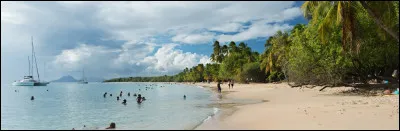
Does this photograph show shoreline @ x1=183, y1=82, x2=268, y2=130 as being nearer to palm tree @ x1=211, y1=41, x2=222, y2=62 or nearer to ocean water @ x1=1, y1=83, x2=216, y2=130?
ocean water @ x1=1, y1=83, x2=216, y2=130

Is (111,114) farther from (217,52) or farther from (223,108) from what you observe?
(217,52)

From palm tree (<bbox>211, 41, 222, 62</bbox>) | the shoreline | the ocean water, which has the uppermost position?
palm tree (<bbox>211, 41, 222, 62</bbox>)

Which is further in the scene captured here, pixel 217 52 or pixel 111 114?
pixel 217 52

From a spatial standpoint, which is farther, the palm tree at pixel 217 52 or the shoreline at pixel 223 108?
the palm tree at pixel 217 52

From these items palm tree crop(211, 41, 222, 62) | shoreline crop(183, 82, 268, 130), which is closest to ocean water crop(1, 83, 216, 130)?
shoreline crop(183, 82, 268, 130)

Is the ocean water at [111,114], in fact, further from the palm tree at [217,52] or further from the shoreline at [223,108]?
the palm tree at [217,52]

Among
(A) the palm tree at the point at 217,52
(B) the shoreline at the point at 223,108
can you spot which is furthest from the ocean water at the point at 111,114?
(A) the palm tree at the point at 217,52

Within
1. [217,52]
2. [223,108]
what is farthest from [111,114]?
[217,52]

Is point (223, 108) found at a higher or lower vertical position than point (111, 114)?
higher

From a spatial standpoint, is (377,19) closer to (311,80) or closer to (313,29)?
(313,29)

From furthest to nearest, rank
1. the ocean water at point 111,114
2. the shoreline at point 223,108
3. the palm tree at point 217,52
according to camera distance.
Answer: the palm tree at point 217,52 → the ocean water at point 111,114 → the shoreline at point 223,108

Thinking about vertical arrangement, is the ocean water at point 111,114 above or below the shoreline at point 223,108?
below

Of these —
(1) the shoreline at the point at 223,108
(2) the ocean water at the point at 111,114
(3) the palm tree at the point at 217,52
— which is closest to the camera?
(1) the shoreline at the point at 223,108

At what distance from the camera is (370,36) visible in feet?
77.2
